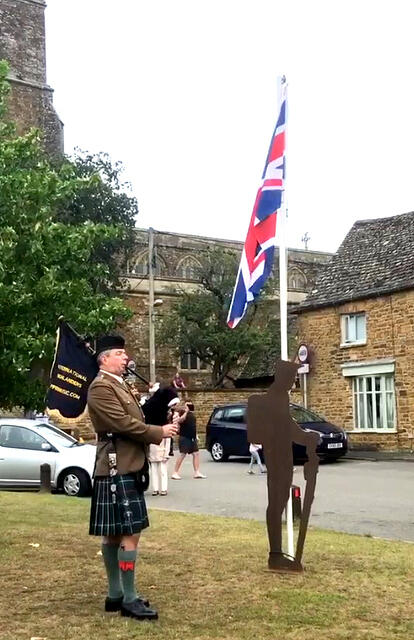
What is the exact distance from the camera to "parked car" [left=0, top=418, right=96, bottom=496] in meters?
16.1

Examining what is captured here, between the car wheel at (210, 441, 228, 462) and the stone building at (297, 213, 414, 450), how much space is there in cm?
592

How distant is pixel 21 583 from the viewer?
6938mm

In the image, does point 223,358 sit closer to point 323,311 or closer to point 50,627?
point 323,311

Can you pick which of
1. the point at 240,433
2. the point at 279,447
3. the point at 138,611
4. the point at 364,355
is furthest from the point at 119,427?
the point at 364,355

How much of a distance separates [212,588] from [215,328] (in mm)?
36371

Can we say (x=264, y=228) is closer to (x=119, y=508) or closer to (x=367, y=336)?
(x=119, y=508)

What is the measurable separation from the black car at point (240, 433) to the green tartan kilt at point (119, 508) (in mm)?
16969

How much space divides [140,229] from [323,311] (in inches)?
1082

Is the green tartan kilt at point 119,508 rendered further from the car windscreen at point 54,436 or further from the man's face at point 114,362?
the car windscreen at point 54,436

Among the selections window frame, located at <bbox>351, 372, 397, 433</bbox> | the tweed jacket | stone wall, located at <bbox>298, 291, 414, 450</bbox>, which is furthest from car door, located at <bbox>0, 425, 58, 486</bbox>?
window frame, located at <bbox>351, 372, 397, 433</bbox>

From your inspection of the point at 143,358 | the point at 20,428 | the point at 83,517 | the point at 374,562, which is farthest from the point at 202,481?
the point at 143,358

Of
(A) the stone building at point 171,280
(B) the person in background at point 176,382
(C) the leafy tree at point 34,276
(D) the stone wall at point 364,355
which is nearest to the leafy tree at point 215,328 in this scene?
(A) the stone building at point 171,280

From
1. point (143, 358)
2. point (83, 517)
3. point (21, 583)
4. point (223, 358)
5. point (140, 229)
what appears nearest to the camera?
point (21, 583)

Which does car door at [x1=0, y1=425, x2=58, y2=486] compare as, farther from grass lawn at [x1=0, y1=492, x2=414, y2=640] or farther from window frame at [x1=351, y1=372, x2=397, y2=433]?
window frame at [x1=351, y1=372, x2=397, y2=433]
